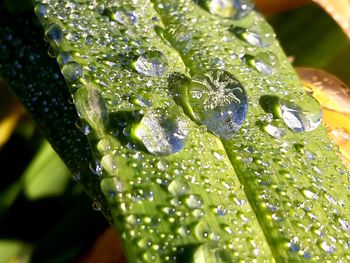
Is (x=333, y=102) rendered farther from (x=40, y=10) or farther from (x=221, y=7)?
(x=40, y=10)

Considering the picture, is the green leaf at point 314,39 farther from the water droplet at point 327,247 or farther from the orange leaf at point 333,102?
the water droplet at point 327,247

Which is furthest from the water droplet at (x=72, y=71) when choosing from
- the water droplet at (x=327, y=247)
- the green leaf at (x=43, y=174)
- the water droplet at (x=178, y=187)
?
the green leaf at (x=43, y=174)

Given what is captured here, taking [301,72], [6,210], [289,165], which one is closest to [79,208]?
[6,210]

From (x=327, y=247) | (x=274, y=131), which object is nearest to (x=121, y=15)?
(x=274, y=131)

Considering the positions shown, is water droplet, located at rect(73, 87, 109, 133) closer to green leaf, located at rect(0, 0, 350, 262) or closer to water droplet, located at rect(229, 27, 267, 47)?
green leaf, located at rect(0, 0, 350, 262)

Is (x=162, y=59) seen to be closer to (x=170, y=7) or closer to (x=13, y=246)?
(x=170, y=7)
